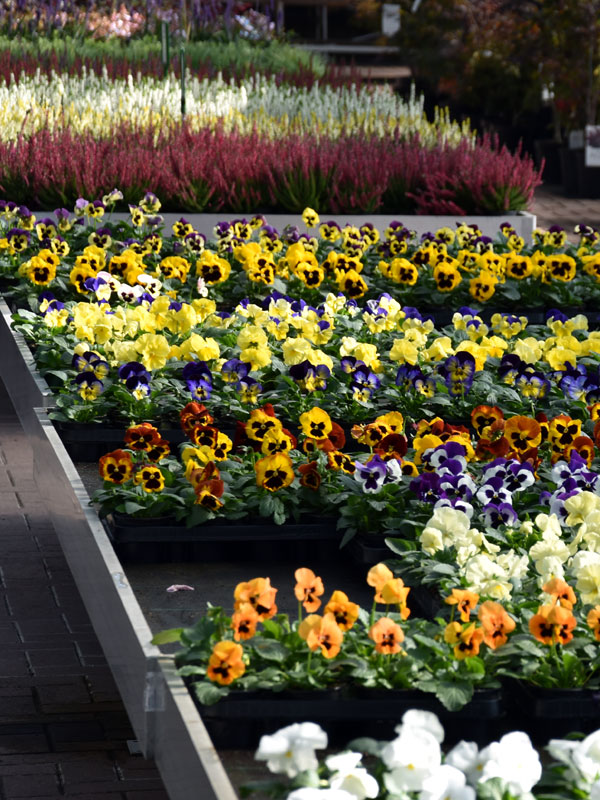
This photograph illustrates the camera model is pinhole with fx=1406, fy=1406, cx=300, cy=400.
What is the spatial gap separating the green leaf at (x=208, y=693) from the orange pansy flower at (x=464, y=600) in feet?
1.55

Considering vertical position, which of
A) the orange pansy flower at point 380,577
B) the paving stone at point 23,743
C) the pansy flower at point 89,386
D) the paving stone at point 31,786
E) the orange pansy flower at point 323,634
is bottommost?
the paving stone at point 23,743

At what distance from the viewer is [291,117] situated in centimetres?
1110

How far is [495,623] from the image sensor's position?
8.64ft

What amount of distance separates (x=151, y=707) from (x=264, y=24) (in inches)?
728

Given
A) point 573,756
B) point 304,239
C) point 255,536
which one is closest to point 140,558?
point 255,536

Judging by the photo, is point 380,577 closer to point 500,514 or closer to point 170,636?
point 170,636

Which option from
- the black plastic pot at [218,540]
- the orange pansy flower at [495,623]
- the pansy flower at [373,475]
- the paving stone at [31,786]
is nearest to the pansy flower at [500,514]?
the pansy flower at [373,475]

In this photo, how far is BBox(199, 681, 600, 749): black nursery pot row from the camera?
2.56 meters

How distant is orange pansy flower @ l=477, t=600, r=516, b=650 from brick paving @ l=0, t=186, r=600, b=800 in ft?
1.65

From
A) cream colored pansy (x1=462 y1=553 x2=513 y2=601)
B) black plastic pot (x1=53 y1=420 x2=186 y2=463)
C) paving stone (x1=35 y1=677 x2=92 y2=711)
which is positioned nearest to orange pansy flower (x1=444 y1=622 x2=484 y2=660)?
cream colored pansy (x1=462 y1=553 x2=513 y2=601)

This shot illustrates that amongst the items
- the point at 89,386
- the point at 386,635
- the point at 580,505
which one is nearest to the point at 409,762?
the point at 386,635

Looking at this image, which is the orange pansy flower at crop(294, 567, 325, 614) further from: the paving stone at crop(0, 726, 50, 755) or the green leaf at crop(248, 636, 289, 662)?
the paving stone at crop(0, 726, 50, 755)

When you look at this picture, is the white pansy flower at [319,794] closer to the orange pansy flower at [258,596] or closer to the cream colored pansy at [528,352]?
the orange pansy flower at [258,596]

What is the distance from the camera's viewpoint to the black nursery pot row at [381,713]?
2559 mm
